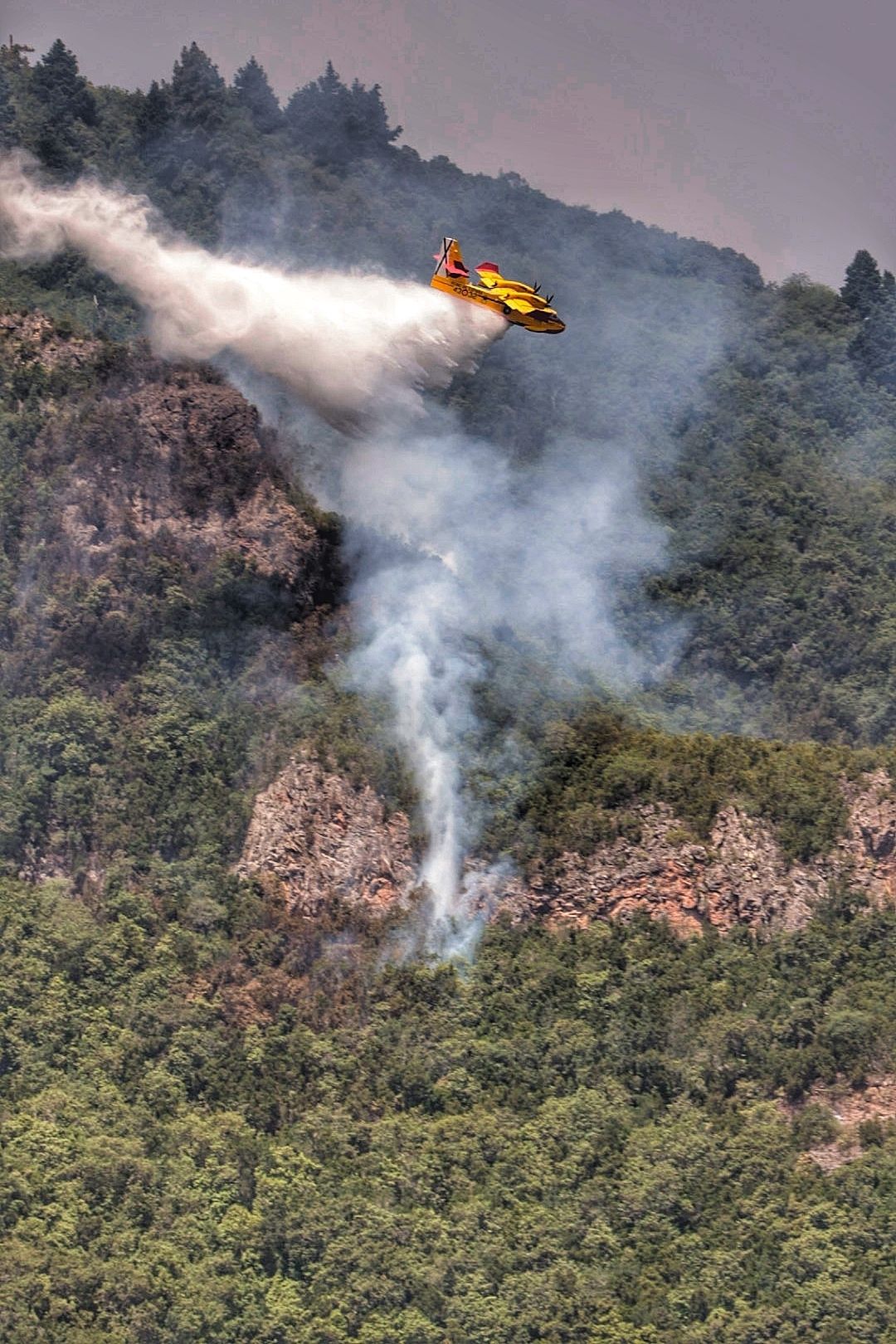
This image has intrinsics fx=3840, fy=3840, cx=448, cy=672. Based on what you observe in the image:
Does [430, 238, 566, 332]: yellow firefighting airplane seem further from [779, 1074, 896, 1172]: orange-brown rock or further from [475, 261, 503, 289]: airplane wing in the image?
[779, 1074, 896, 1172]: orange-brown rock

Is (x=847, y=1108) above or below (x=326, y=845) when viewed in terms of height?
below

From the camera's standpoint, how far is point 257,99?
14388 centimetres

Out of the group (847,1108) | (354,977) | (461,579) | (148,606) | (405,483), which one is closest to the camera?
(847,1108)

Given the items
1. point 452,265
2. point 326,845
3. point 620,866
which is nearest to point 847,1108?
point 620,866

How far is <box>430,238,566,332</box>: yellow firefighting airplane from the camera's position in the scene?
104 meters

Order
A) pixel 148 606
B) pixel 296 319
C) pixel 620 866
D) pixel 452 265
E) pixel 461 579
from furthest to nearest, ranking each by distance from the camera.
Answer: pixel 461 579
pixel 296 319
pixel 452 265
pixel 148 606
pixel 620 866

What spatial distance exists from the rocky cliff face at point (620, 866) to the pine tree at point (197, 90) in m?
45.9

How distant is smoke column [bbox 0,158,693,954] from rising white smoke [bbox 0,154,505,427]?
0.05 metres

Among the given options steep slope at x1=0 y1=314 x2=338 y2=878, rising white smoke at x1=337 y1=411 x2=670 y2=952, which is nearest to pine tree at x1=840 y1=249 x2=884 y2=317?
rising white smoke at x1=337 y1=411 x2=670 y2=952

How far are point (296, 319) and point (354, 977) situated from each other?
20.7 m

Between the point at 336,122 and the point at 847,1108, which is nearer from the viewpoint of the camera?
the point at 847,1108

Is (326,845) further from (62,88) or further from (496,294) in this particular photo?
(62,88)

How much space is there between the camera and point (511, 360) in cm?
13025

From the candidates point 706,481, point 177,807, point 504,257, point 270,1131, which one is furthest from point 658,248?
point 270,1131
